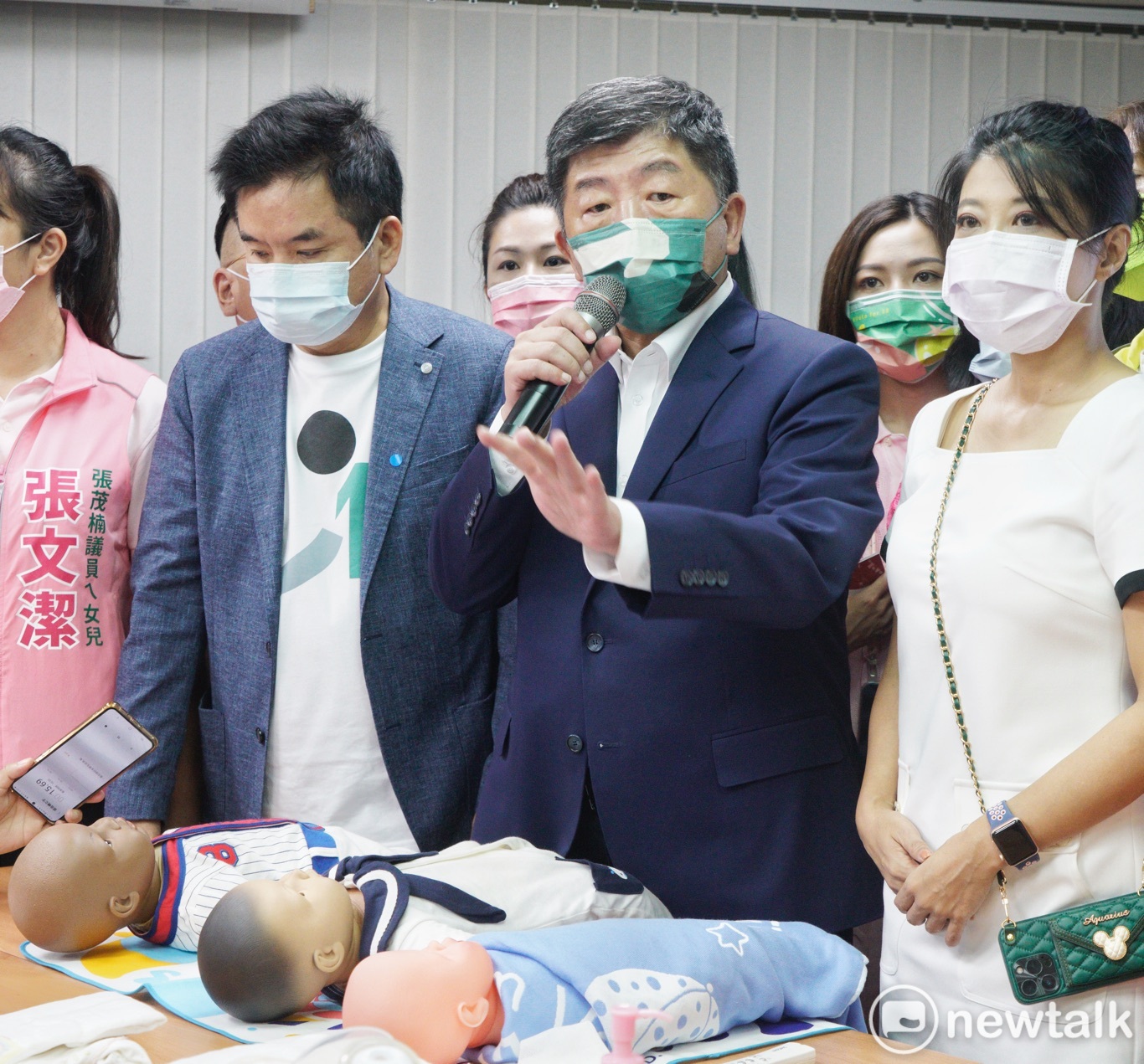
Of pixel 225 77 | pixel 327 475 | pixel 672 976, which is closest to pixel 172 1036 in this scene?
pixel 672 976

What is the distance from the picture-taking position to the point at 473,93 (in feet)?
13.3

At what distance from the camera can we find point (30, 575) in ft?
7.30

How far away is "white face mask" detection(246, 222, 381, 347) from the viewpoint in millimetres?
2082

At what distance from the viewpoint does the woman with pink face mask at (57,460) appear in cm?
222

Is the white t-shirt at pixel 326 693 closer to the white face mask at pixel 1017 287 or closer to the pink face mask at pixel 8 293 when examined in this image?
the pink face mask at pixel 8 293

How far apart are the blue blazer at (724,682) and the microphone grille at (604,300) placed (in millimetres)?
137

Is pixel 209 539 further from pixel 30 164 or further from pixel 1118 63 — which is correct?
pixel 1118 63

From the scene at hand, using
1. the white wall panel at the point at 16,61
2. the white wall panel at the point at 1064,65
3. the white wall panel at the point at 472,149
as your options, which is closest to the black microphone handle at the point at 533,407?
the white wall panel at the point at 472,149

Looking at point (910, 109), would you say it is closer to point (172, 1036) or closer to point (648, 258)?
point (648, 258)

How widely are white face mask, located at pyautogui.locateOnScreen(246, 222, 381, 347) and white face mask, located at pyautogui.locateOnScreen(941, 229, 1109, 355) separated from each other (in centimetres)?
97

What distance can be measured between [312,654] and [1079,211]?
4.15ft

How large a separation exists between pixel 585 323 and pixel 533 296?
127 centimetres

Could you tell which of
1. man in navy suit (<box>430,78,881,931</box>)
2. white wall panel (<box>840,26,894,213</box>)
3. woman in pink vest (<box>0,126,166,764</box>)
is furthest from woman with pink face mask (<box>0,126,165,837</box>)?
white wall panel (<box>840,26,894,213</box>)

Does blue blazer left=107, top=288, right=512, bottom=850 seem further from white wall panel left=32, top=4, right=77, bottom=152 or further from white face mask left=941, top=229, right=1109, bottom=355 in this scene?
white wall panel left=32, top=4, right=77, bottom=152
